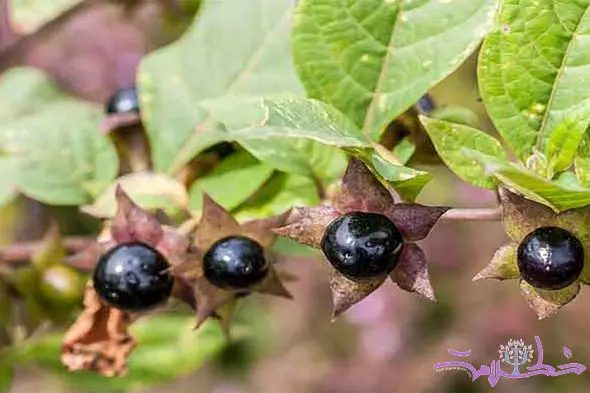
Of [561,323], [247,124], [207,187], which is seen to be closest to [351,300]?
[247,124]

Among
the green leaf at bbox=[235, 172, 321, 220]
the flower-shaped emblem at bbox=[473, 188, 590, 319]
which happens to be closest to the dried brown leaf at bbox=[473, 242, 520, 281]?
the flower-shaped emblem at bbox=[473, 188, 590, 319]

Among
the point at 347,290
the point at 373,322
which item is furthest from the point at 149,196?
the point at 373,322

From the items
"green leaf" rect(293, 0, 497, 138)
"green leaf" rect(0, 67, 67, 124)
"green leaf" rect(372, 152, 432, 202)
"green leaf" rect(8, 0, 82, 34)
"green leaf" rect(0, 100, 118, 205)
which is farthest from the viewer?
"green leaf" rect(0, 67, 67, 124)

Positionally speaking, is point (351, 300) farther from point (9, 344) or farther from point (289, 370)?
point (289, 370)

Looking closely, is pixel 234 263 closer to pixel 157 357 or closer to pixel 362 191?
pixel 362 191

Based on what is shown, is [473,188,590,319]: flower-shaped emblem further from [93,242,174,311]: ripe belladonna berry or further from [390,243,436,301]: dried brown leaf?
[93,242,174,311]: ripe belladonna berry

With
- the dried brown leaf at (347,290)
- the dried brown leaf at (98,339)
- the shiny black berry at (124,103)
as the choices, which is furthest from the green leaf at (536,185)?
the shiny black berry at (124,103)

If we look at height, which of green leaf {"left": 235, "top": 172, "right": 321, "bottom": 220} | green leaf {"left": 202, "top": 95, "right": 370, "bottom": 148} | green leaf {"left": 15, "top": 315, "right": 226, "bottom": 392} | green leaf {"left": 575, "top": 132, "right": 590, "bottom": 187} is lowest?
green leaf {"left": 15, "top": 315, "right": 226, "bottom": 392}

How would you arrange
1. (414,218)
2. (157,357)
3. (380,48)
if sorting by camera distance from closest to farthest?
(414,218) → (380,48) → (157,357)
